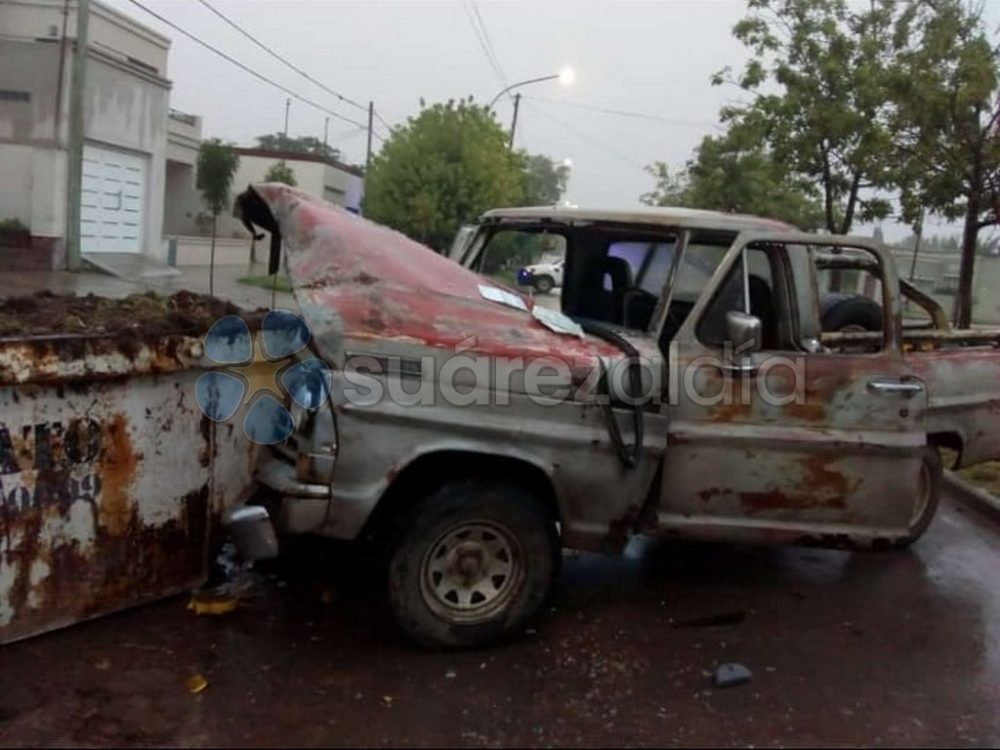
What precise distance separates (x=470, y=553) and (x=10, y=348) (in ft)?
6.41

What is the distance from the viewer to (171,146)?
3098 centimetres

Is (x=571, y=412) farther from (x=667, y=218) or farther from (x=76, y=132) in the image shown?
(x=76, y=132)

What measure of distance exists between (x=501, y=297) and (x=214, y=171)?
31891 mm

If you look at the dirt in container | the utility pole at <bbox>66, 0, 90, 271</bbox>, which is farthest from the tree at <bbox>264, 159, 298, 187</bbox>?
the dirt in container

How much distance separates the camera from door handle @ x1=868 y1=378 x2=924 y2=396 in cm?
450

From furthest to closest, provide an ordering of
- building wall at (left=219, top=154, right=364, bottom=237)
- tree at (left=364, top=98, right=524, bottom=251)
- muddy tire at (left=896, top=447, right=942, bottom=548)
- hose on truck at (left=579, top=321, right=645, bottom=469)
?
1. building wall at (left=219, top=154, right=364, bottom=237)
2. tree at (left=364, top=98, right=524, bottom=251)
3. muddy tire at (left=896, top=447, right=942, bottom=548)
4. hose on truck at (left=579, top=321, right=645, bottom=469)

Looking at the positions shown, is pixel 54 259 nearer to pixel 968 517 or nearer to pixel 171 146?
pixel 171 146

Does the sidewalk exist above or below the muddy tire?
above

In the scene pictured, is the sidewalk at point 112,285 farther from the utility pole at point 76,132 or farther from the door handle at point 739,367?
the door handle at point 739,367

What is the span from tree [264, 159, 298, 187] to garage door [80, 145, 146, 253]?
11007 mm

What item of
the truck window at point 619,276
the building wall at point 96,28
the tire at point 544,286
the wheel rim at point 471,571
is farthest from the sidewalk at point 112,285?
the wheel rim at point 471,571

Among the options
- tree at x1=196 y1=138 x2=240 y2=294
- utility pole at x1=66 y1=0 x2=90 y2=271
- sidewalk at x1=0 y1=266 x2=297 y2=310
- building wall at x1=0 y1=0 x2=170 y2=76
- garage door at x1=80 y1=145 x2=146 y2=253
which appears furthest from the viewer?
tree at x1=196 y1=138 x2=240 y2=294

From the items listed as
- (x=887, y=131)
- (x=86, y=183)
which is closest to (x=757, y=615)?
(x=887, y=131)

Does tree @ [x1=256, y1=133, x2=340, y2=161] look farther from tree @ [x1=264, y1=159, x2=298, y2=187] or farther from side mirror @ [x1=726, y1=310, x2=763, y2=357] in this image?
side mirror @ [x1=726, y1=310, x2=763, y2=357]
